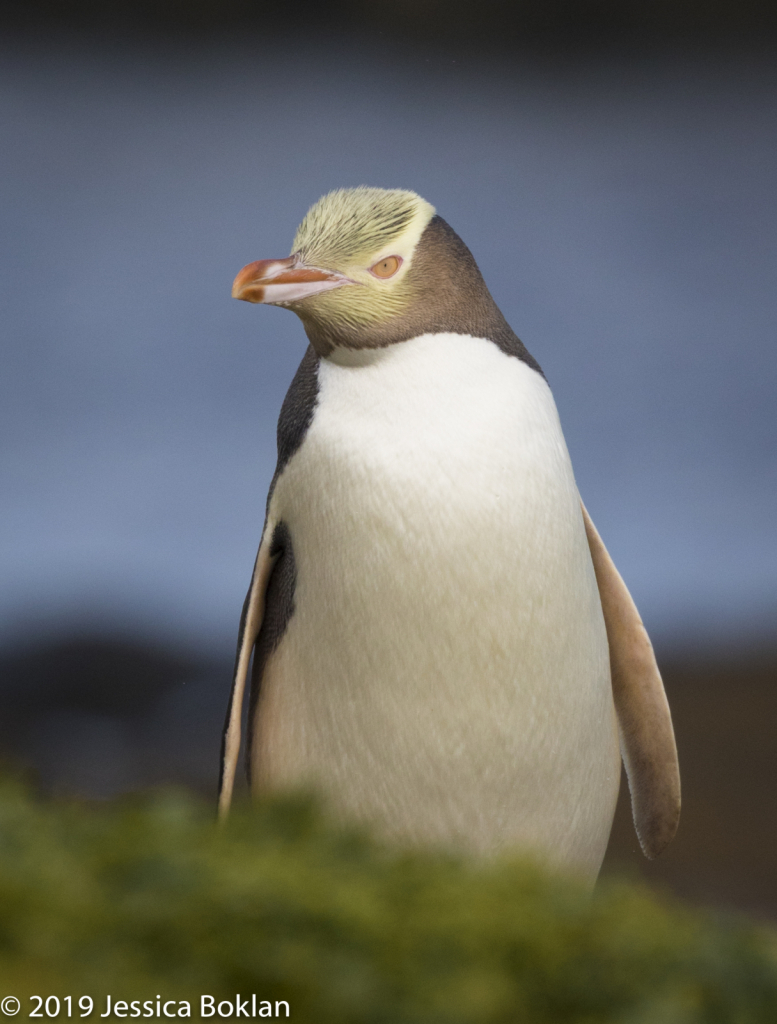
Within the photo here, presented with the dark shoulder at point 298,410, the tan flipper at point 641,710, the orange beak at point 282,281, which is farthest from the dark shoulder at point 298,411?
the tan flipper at point 641,710

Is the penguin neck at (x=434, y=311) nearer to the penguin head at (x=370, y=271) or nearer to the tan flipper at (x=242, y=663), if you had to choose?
the penguin head at (x=370, y=271)

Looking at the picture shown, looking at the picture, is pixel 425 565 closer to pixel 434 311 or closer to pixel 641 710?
Answer: pixel 434 311

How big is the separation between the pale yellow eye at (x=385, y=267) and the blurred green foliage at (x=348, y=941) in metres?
0.76

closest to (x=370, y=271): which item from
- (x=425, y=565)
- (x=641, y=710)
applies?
(x=425, y=565)

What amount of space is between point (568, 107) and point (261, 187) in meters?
0.57

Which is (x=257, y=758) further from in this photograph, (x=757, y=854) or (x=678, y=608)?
(x=678, y=608)

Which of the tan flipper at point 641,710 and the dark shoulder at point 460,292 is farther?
the tan flipper at point 641,710

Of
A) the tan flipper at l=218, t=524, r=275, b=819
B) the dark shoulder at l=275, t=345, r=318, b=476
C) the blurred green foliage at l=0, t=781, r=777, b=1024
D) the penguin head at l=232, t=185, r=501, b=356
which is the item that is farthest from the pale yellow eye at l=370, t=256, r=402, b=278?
the blurred green foliage at l=0, t=781, r=777, b=1024

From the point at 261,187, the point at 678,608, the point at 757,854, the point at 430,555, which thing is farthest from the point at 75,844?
the point at 678,608

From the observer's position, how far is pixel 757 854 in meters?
1.43

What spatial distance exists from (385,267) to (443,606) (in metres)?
0.35

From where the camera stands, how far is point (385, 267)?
1062 mm

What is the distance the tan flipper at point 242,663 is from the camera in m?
1.14

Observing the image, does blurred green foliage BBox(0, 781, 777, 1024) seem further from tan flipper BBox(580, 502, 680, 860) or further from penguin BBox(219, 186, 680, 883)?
tan flipper BBox(580, 502, 680, 860)
